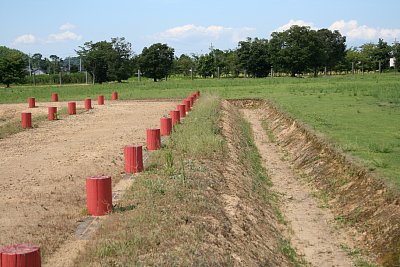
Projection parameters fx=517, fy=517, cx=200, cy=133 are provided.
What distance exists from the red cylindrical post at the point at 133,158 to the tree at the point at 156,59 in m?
75.4

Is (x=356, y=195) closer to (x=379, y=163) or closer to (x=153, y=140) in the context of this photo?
(x=379, y=163)

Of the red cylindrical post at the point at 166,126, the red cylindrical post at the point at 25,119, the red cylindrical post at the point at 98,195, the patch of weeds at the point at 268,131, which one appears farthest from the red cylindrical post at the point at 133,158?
the red cylindrical post at the point at 25,119

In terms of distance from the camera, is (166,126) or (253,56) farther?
(253,56)

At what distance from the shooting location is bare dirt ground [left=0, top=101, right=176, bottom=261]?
7.54 metres

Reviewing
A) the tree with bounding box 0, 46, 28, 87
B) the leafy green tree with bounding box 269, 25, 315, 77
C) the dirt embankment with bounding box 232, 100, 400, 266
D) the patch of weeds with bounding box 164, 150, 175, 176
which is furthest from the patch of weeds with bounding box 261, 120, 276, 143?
the leafy green tree with bounding box 269, 25, 315, 77

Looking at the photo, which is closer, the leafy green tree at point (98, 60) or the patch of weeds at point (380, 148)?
the patch of weeds at point (380, 148)

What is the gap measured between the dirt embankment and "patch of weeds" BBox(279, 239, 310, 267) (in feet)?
3.88

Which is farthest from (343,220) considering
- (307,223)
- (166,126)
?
(166,126)

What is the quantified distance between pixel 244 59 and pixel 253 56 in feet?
5.58

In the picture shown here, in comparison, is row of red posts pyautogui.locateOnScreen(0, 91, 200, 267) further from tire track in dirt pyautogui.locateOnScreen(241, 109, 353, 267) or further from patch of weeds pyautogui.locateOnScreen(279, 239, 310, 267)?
tire track in dirt pyautogui.locateOnScreen(241, 109, 353, 267)

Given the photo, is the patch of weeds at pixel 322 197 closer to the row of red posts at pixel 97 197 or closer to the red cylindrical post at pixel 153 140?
the row of red posts at pixel 97 197

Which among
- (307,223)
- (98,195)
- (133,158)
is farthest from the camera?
(133,158)

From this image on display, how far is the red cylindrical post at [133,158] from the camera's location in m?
11.2

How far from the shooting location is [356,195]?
1115 cm
